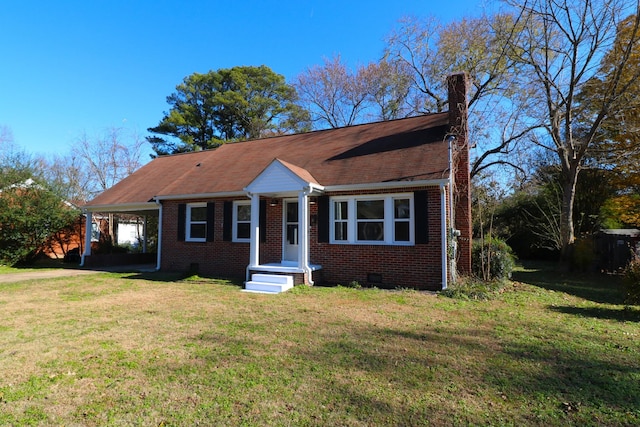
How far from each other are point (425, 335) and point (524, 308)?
336cm

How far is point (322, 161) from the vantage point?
12289 millimetres

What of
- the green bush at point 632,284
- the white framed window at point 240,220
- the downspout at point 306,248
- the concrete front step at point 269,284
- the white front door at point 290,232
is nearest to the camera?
the green bush at point 632,284

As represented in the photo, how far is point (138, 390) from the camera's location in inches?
141

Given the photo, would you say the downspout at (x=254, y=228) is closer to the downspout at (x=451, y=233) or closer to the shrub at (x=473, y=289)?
the shrub at (x=473, y=289)

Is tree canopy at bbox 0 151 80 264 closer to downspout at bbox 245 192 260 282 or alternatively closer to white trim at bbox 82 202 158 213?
white trim at bbox 82 202 158 213

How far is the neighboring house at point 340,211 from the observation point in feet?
31.3

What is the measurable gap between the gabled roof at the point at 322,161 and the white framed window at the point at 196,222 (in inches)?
27.5

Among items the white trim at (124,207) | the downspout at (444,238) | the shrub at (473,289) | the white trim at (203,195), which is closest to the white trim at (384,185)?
the downspout at (444,238)

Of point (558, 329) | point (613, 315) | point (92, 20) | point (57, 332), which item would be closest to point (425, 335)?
point (558, 329)

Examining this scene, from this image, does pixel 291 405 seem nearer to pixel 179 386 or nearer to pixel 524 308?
pixel 179 386

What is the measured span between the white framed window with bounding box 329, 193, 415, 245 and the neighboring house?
3cm

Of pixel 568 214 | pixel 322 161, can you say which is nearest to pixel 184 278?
pixel 322 161

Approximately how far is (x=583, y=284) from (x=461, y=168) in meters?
5.53

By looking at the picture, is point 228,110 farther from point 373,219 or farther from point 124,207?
point 373,219
